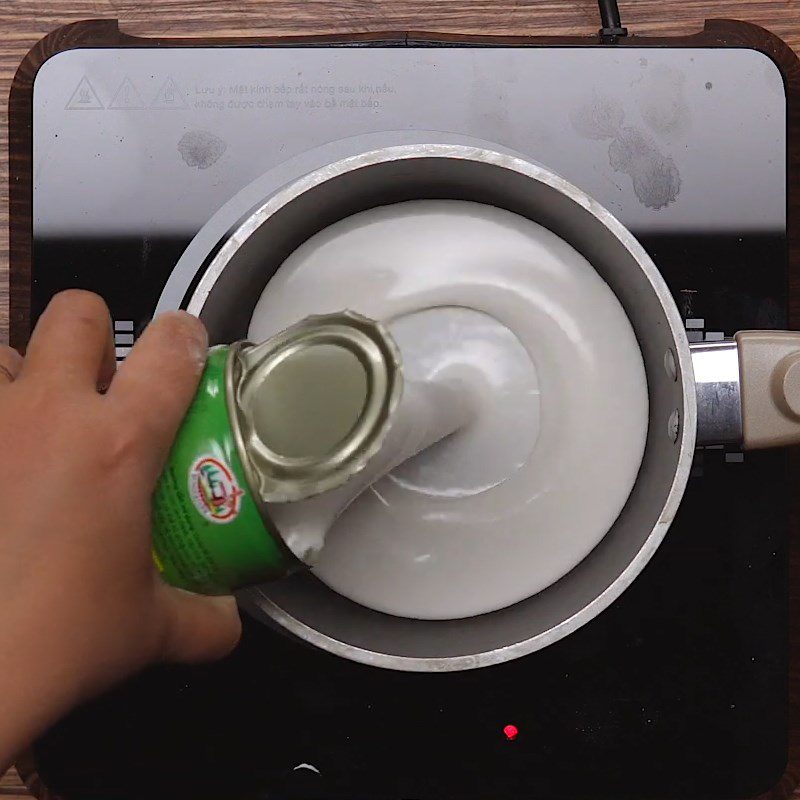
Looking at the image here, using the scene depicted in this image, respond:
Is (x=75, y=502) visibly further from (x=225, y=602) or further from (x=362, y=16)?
(x=362, y=16)

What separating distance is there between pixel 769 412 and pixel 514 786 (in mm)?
241

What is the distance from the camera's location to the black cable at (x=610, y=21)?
1.53 ft

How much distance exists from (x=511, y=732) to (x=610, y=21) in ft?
1.28

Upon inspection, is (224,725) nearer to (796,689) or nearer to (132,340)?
(132,340)

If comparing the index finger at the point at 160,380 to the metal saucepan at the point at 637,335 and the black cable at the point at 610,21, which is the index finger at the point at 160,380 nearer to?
the metal saucepan at the point at 637,335

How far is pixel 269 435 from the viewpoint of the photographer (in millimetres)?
294

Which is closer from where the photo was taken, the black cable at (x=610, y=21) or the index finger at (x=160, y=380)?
the index finger at (x=160, y=380)

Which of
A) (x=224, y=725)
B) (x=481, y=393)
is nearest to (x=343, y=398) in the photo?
(x=481, y=393)

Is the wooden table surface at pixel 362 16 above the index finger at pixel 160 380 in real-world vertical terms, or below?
above

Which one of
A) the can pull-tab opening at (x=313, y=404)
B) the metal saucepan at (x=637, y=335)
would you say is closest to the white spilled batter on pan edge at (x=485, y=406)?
the metal saucepan at (x=637, y=335)

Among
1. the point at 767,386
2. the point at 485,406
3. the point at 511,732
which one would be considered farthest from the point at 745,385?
the point at 511,732

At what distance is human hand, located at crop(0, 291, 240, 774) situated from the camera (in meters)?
0.28

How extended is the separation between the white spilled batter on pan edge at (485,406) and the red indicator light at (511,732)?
3.4 inches

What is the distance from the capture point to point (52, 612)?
0.93 feet
